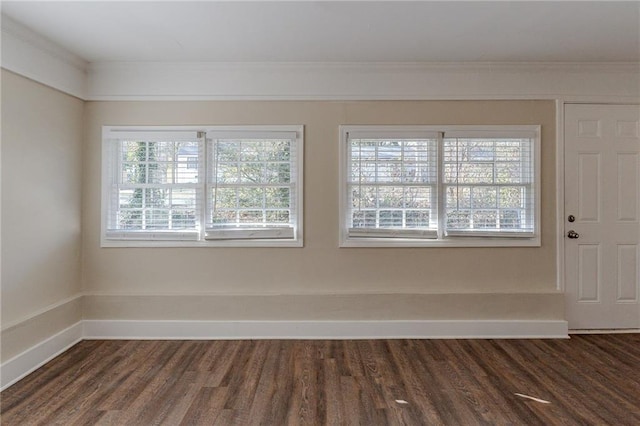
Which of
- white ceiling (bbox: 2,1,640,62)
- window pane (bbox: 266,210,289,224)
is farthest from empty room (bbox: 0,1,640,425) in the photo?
white ceiling (bbox: 2,1,640,62)

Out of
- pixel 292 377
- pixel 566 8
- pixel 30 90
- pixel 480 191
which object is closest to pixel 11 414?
pixel 292 377

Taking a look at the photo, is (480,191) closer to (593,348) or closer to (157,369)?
(593,348)

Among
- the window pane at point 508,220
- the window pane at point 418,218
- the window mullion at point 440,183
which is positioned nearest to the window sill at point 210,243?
the window pane at point 418,218

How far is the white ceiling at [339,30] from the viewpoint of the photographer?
2.53m

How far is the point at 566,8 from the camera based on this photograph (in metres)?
2.52

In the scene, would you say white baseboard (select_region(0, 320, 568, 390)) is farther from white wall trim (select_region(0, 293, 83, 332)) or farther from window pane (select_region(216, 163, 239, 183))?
window pane (select_region(216, 163, 239, 183))

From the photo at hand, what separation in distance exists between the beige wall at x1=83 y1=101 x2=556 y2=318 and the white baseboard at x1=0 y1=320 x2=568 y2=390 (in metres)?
0.30

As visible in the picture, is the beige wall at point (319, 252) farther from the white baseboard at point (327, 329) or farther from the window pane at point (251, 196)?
the window pane at point (251, 196)

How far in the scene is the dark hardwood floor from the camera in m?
2.28

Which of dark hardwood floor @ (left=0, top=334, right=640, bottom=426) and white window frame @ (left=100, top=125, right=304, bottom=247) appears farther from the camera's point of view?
white window frame @ (left=100, top=125, right=304, bottom=247)

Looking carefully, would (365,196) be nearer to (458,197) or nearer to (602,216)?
(458,197)

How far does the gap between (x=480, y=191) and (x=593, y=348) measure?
5.53ft

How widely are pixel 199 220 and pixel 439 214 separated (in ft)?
7.68

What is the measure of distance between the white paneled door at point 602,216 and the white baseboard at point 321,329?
0.46 meters
